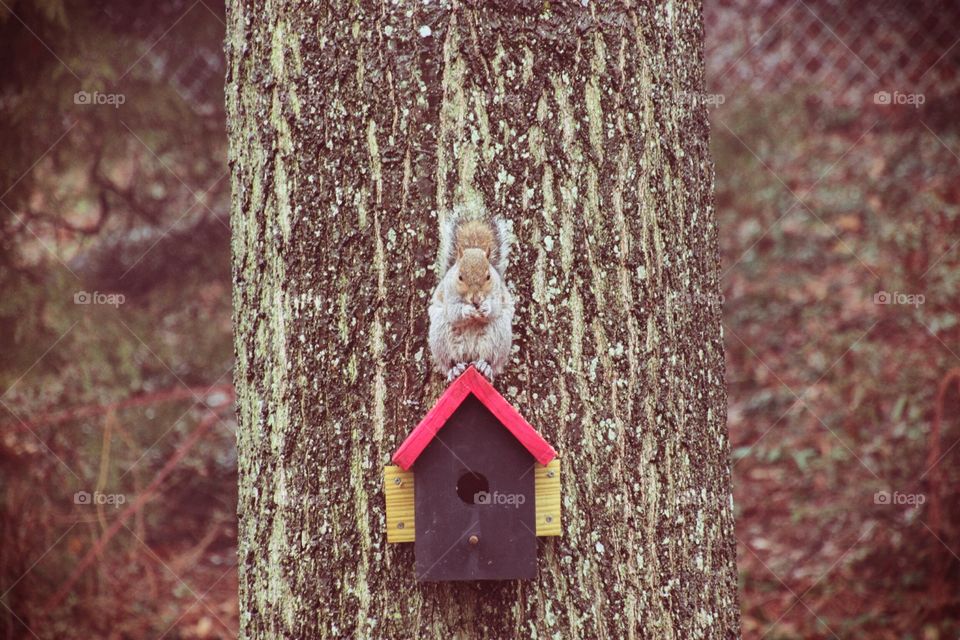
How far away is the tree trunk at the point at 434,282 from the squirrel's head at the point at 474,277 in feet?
0.27

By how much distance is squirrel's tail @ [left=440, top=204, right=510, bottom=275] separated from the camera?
5.27 ft

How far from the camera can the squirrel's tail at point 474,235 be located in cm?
161

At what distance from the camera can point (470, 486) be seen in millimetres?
1719

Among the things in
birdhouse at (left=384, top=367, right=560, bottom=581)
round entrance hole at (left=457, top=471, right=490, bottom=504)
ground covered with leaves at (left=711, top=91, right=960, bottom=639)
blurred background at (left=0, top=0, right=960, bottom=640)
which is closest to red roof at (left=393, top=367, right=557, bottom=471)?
birdhouse at (left=384, top=367, right=560, bottom=581)

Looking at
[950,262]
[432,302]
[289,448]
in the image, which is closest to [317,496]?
[289,448]

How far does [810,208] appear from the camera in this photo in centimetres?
711

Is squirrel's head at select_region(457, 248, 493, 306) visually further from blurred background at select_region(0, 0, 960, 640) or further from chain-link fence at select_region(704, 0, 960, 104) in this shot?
chain-link fence at select_region(704, 0, 960, 104)

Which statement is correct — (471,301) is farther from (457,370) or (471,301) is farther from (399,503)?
(399,503)

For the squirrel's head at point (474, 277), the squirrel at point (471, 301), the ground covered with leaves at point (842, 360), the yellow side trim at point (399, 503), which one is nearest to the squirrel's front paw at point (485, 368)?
the squirrel at point (471, 301)

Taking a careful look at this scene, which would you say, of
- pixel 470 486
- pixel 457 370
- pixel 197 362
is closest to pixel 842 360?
pixel 197 362

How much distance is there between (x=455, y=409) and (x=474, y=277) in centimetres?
25

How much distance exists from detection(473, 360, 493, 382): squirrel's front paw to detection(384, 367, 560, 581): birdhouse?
2 cm

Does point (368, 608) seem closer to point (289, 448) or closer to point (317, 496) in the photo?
point (317, 496)

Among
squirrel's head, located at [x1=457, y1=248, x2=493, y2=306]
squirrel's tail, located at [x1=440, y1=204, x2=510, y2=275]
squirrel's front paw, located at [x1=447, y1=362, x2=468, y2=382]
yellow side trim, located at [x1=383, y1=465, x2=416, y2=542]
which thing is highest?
squirrel's tail, located at [x1=440, y1=204, x2=510, y2=275]
